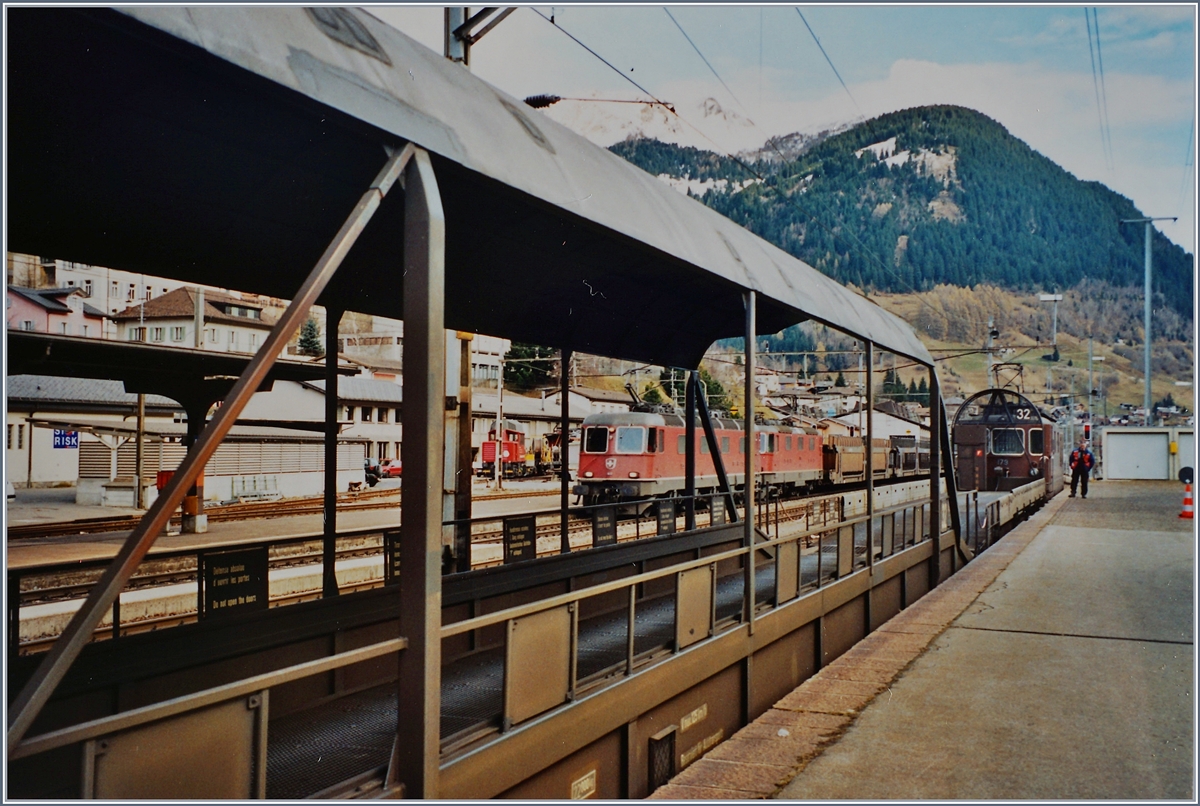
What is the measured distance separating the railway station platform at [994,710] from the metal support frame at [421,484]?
1.92 m

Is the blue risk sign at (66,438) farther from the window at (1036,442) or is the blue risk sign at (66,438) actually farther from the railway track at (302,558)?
the window at (1036,442)

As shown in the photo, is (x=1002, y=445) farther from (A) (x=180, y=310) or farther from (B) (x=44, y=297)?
(A) (x=180, y=310)

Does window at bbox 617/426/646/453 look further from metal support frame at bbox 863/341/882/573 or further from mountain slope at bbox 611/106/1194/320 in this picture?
mountain slope at bbox 611/106/1194/320

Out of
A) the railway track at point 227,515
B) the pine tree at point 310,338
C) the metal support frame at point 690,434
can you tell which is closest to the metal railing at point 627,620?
A: the metal support frame at point 690,434

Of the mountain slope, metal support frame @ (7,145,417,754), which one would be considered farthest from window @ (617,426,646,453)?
the mountain slope

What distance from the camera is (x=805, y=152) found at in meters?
86.8

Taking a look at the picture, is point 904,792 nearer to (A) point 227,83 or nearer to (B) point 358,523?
(A) point 227,83

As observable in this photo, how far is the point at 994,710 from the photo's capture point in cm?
665

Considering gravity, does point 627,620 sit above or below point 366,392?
below

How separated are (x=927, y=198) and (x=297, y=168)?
112 metres

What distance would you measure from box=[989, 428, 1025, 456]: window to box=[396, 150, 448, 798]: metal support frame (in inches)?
1286

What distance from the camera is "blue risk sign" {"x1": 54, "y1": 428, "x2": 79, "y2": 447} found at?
2223 centimetres

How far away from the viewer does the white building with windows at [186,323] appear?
3872cm

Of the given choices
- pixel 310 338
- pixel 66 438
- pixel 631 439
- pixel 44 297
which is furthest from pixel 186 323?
pixel 310 338
